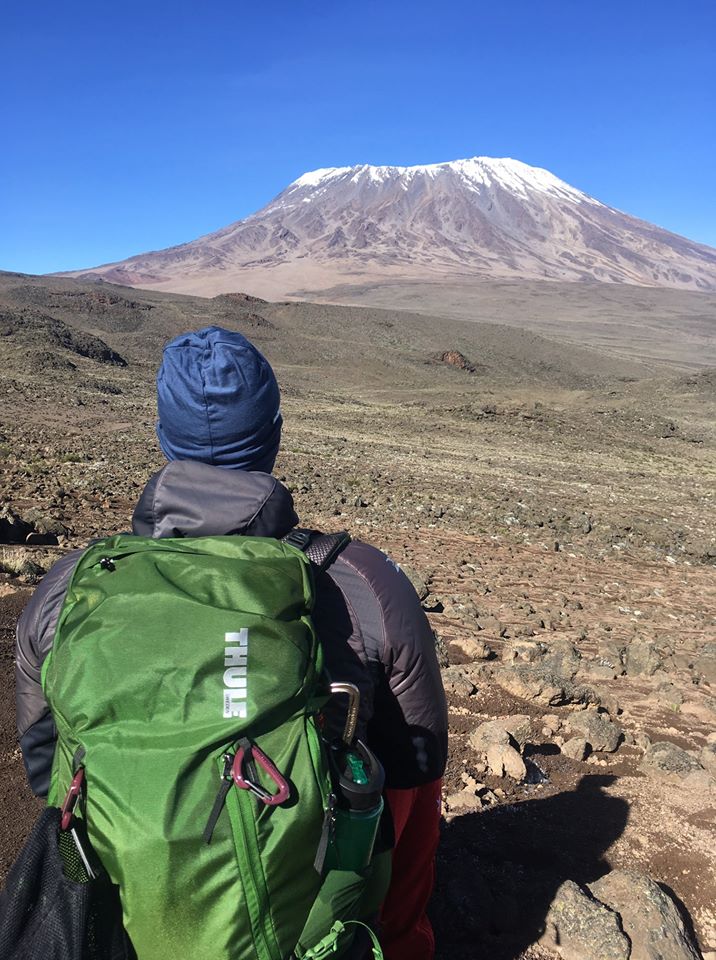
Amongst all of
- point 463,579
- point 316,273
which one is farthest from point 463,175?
Answer: point 463,579

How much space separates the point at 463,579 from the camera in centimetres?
681

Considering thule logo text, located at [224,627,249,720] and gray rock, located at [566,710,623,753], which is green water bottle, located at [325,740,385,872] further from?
gray rock, located at [566,710,623,753]

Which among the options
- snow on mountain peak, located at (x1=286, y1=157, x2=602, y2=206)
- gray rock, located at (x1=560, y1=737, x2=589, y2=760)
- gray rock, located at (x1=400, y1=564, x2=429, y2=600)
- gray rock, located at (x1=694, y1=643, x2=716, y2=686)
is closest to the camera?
gray rock, located at (x1=560, y1=737, x2=589, y2=760)

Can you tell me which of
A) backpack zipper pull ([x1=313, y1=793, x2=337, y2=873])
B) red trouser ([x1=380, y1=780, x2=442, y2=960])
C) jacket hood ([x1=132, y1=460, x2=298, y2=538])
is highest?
jacket hood ([x1=132, y1=460, x2=298, y2=538])

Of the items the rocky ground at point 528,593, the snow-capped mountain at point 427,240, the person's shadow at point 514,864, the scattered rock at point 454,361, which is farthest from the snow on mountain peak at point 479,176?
the person's shadow at point 514,864

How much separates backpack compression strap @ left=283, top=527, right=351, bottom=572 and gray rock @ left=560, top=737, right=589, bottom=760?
2673 mm

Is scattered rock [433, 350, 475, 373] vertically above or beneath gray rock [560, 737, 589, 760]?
above

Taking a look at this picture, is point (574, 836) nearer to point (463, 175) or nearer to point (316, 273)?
point (316, 273)

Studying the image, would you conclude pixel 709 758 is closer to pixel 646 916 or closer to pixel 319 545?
pixel 646 916

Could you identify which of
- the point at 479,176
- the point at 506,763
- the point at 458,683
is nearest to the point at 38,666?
the point at 506,763

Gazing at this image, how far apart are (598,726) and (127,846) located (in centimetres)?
311

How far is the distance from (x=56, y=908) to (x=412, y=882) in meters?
0.74

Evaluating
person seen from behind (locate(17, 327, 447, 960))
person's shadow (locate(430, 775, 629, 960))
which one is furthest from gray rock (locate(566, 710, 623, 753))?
person seen from behind (locate(17, 327, 447, 960))

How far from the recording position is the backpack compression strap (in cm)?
131
